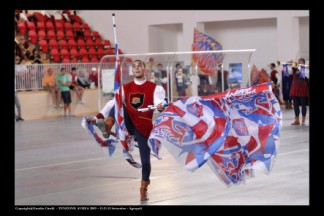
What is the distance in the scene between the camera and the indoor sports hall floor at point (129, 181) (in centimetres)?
1109

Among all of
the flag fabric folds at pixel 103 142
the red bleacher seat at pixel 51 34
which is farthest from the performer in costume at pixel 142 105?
the red bleacher seat at pixel 51 34

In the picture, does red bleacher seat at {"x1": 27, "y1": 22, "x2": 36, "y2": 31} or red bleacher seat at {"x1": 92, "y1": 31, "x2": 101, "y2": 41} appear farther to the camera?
red bleacher seat at {"x1": 92, "y1": 31, "x2": 101, "y2": 41}

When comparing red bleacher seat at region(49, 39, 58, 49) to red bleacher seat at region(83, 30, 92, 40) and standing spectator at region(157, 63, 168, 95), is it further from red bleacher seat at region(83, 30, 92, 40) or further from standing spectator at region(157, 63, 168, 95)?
standing spectator at region(157, 63, 168, 95)

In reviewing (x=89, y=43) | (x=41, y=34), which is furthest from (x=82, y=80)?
(x=89, y=43)

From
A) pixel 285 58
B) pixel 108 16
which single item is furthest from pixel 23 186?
pixel 108 16

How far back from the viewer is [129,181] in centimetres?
1309

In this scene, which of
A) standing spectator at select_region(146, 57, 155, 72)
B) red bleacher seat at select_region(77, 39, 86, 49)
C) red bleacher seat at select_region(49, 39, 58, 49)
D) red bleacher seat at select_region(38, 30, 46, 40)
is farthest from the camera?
red bleacher seat at select_region(77, 39, 86, 49)

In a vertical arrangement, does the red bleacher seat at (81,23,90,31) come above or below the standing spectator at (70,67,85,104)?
above

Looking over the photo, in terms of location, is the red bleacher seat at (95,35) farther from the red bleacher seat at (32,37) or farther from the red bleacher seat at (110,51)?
the red bleacher seat at (32,37)

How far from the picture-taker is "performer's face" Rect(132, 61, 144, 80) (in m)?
11.2

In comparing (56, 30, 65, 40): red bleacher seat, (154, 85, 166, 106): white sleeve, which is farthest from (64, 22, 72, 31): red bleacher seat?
(154, 85, 166, 106): white sleeve

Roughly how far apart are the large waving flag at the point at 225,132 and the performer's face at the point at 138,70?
0.65m

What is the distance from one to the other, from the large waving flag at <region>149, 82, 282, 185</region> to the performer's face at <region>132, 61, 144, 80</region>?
25.7 inches
